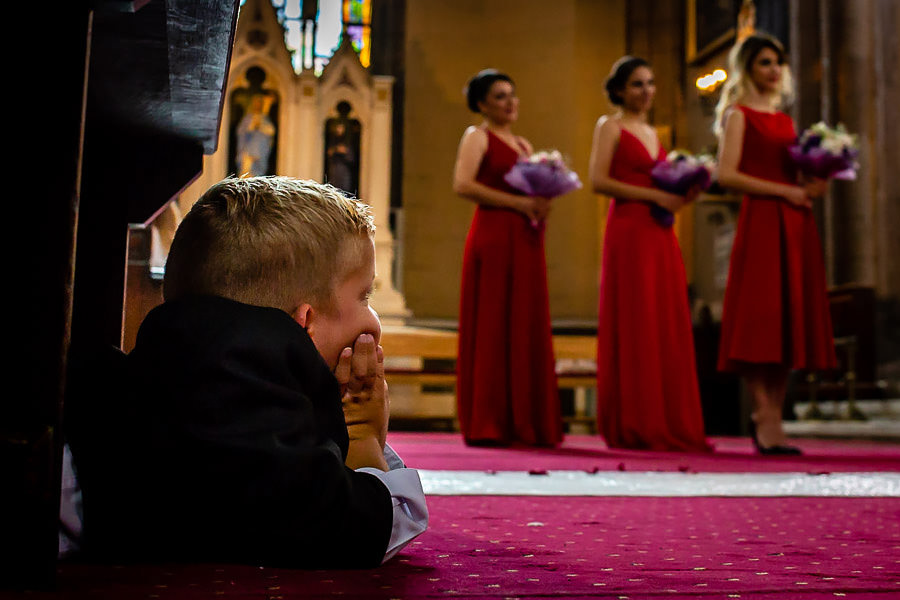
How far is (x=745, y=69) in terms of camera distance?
4.64m

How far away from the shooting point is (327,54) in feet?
42.9

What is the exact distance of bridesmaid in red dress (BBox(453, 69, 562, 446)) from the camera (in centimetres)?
504

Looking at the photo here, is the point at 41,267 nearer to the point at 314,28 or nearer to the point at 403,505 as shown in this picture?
the point at 403,505

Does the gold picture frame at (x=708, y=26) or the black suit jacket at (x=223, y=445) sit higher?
the gold picture frame at (x=708, y=26)

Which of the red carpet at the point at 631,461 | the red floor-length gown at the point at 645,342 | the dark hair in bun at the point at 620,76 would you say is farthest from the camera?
the dark hair in bun at the point at 620,76

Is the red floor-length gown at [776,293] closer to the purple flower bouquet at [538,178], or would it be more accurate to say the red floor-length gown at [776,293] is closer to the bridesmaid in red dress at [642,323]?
the bridesmaid in red dress at [642,323]

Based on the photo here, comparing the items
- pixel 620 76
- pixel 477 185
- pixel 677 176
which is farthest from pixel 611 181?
pixel 477 185

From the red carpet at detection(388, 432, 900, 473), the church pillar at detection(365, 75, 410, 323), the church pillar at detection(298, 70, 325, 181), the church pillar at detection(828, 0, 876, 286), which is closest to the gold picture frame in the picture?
the church pillar at detection(828, 0, 876, 286)

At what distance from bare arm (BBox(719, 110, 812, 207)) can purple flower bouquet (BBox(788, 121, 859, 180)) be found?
4.3 inches

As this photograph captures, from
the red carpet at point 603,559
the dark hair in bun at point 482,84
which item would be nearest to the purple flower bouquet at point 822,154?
the dark hair in bun at point 482,84

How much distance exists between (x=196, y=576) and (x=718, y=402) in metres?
8.09

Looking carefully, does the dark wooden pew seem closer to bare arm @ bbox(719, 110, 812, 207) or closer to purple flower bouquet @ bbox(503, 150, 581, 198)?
bare arm @ bbox(719, 110, 812, 207)

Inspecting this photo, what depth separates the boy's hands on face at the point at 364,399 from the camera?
1.29 meters

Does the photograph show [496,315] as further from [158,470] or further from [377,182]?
[377,182]
